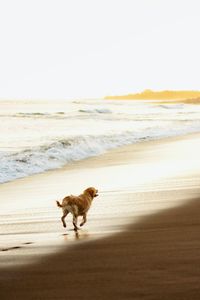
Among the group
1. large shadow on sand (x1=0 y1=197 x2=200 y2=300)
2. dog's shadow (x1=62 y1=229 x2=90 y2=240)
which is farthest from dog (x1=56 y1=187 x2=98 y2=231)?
large shadow on sand (x1=0 y1=197 x2=200 y2=300)

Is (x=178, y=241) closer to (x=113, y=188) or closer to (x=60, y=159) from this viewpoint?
(x=113, y=188)

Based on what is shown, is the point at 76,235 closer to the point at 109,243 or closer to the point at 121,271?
the point at 109,243

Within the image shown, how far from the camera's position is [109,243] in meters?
7.09

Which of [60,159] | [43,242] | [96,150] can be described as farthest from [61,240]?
[96,150]

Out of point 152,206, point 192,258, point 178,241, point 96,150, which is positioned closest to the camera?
point 192,258

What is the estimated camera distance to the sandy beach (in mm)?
5145

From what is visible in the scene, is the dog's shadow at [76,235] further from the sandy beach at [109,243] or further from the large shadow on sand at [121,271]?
the large shadow on sand at [121,271]

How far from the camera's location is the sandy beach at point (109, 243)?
514 centimetres

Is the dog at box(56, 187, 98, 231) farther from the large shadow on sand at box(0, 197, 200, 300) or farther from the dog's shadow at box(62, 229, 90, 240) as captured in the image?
the large shadow on sand at box(0, 197, 200, 300)

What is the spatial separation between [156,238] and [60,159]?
1476cm

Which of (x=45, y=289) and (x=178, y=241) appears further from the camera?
(x=178, y=241)

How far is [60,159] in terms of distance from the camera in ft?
71.3

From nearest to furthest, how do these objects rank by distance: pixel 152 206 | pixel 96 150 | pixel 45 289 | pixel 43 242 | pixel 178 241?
pixel 45 289, pixel 178 241, pixel 43 242, pixel 152 206, pixel 96 150

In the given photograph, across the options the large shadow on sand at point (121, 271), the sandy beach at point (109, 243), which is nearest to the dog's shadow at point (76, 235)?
the sandy beach at point (109, 243)
